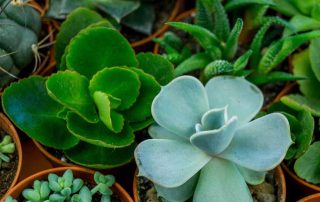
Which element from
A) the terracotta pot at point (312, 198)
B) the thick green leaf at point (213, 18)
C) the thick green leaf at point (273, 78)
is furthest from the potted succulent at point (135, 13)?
the terracotta pot at point (312, 198)

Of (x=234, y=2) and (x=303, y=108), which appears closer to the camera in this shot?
(x=303, y=108)

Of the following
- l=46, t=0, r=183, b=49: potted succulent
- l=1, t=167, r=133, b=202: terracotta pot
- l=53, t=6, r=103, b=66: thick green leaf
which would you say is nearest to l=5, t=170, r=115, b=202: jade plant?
l=1, t=167, r=133, b=202: terracotta pot

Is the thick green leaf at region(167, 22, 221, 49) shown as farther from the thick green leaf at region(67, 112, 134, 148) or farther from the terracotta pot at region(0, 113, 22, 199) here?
the terracotta pot at region(0, 113, 22, 199)

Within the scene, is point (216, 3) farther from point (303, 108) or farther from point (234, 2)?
point (303, 108)

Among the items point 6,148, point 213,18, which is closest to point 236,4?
point 213,18

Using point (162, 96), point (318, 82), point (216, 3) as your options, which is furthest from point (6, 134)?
point (318, 82)

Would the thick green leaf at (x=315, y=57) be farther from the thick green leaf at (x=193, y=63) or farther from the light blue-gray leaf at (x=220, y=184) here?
the light blue-gray leaf at (x=220, y=184)

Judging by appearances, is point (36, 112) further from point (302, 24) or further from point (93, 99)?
point (302, 24)
